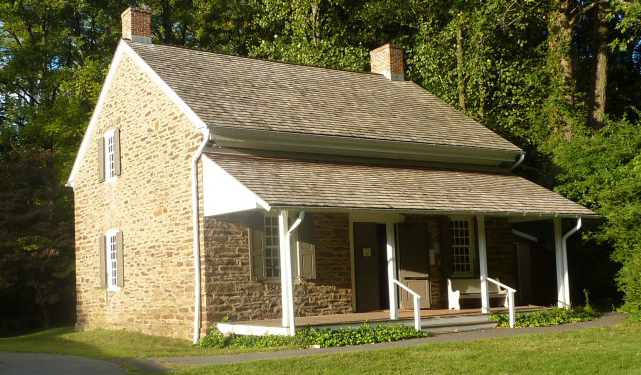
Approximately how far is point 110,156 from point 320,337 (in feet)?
29.1

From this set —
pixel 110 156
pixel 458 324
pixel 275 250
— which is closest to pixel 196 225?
pixel 275 250

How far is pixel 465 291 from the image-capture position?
2011 cm

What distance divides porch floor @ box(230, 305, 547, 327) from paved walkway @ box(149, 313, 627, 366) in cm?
89

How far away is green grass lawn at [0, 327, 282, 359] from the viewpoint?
15117 millimetres

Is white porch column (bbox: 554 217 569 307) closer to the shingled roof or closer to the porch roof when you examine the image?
the porch roof

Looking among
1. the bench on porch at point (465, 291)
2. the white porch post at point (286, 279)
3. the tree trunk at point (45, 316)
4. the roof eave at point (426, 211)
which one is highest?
the roof eave at point (426, 211)

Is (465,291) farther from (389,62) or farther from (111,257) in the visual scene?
(111,257)

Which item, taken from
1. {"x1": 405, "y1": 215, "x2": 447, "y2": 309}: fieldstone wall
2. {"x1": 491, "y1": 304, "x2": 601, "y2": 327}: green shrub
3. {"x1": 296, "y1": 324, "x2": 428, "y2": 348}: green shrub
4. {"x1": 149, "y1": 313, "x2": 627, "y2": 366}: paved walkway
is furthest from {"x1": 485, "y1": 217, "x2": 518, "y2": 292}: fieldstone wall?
{"x1": 296, "y1": 324, "x2": 428, "y2": 348}: green shrub

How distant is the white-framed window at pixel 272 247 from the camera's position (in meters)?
17.6

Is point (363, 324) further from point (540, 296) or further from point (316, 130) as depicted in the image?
point (540, 296)

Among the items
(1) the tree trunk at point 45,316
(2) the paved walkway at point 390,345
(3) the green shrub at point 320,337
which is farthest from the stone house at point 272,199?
(1) the tree trunk at point 45,316

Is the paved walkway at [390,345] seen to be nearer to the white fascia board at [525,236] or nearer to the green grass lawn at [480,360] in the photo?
the green grass lawn at [480,360]

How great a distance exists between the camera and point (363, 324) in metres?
15.8

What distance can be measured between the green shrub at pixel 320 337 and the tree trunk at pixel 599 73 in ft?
40.8
